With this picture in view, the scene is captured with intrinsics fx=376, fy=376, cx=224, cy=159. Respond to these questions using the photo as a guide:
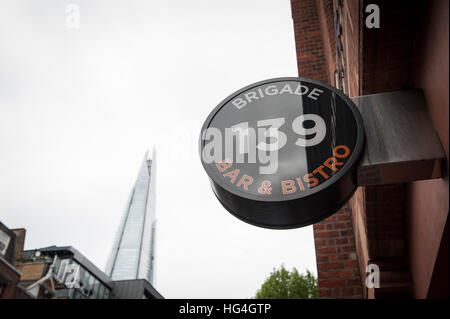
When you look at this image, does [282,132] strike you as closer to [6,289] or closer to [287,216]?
[287,216]

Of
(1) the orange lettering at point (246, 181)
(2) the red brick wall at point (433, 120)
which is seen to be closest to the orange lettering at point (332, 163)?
(1) the orange lettering at point (246, 181)

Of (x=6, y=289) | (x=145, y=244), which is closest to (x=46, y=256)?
(x=6, y=289)

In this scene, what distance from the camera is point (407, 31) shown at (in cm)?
263

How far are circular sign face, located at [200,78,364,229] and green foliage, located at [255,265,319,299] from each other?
1995cm

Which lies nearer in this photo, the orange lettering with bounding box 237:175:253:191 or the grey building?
the orange lettering with bounding box 237:175:253:191

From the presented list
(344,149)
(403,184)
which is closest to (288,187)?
(344,149)

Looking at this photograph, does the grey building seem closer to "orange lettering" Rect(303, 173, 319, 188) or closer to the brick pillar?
the brick pillar

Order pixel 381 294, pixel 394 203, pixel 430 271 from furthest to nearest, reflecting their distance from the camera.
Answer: pixel 381 294 → pixel 394 203 → pixel 430 271

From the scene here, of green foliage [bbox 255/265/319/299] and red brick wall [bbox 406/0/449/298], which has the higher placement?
red brick wall [bbox 406/0/449/298]

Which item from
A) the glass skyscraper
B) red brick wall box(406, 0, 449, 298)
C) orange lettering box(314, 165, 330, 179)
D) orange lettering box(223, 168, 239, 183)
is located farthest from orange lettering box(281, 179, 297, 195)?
the glass skyscraper

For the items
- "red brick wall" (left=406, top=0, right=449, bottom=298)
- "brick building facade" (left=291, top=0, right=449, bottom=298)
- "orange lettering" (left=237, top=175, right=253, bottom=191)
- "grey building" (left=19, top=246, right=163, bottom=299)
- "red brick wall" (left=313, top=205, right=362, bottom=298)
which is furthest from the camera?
"grey building" (left=19, top=246, right=163, bottom=299)

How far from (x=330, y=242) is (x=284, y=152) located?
3.48m

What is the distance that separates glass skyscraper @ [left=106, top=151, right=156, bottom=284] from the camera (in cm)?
15925
